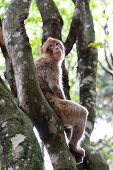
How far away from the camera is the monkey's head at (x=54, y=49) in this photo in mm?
5006

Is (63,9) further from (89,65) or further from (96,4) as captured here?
(89,65)

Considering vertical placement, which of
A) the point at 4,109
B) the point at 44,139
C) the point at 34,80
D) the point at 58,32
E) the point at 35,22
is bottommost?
the point at 44,139

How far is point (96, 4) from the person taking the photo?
26.9ft

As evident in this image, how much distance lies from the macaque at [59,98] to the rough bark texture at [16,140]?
5.18 ft

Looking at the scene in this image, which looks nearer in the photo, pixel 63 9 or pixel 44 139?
pixel 44 139

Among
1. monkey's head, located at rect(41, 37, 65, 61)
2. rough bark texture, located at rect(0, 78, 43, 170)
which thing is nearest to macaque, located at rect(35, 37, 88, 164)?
monkey's head, located at rect(41, 37, 65, 61)

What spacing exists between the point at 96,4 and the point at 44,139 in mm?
6580

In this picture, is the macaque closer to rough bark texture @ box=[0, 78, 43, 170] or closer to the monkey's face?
the monkey's face

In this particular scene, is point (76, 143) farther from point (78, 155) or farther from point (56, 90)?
point (56, 90)

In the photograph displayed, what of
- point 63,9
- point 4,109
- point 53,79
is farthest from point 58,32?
point 63,9

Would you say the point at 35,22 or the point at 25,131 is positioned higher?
the point at 35,22

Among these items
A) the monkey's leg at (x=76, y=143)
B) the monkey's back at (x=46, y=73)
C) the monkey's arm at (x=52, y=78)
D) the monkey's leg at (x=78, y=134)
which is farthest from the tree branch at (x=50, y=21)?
the monkey's leg at (x=76, y=143)

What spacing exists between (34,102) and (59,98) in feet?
5.05

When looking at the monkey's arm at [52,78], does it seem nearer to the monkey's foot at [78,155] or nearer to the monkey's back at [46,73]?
the monkey's back at [46,73]
